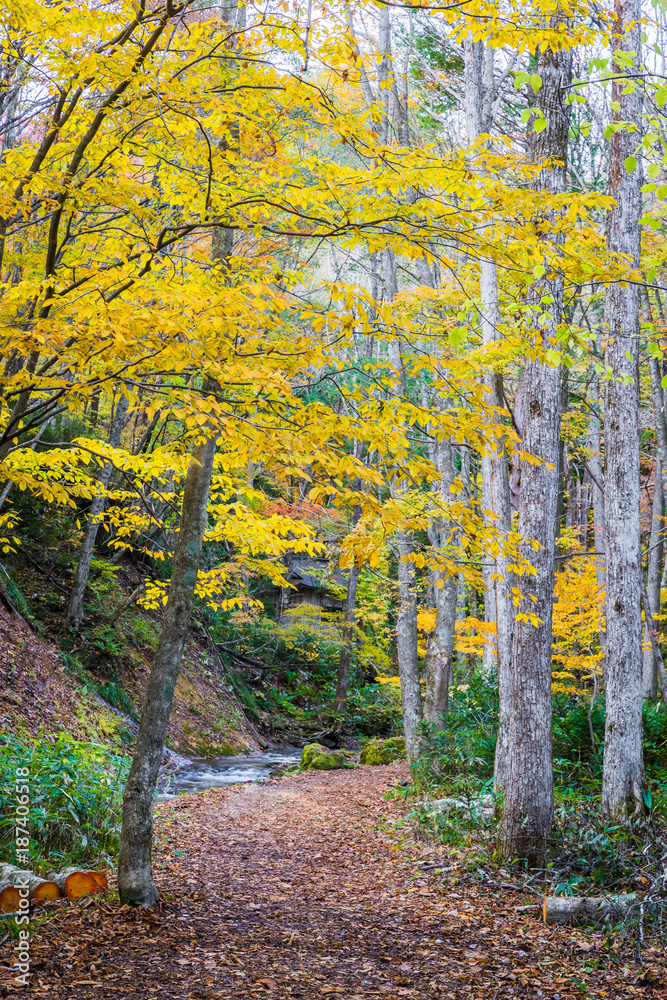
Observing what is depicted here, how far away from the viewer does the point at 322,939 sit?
4.71 meters

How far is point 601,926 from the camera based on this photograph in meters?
4.82

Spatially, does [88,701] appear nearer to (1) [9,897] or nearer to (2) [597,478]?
(1) [9,897]

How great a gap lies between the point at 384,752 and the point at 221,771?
3582 mm

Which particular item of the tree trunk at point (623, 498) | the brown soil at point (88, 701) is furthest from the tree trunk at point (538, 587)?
the brown soil at point (88, 701)

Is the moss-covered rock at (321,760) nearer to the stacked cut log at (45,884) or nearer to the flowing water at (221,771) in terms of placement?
the flowing water at (221,771)

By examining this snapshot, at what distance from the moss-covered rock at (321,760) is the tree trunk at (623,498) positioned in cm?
834

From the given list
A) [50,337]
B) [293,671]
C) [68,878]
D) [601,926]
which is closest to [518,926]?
[601,926]

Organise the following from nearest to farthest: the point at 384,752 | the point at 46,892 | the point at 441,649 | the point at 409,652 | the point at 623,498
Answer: the point at 46,892 → the point at 623,498 → the point at 409,652 → the point at 441,649 → the point at 384,752

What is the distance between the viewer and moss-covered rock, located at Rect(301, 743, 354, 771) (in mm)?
13820

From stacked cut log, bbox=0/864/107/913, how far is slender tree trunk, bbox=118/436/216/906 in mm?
256

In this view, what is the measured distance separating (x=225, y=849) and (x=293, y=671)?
13.8m

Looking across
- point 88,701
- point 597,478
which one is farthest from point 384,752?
point 597,478

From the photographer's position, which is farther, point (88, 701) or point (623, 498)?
point (88, 701)

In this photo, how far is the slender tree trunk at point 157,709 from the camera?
475 cm
